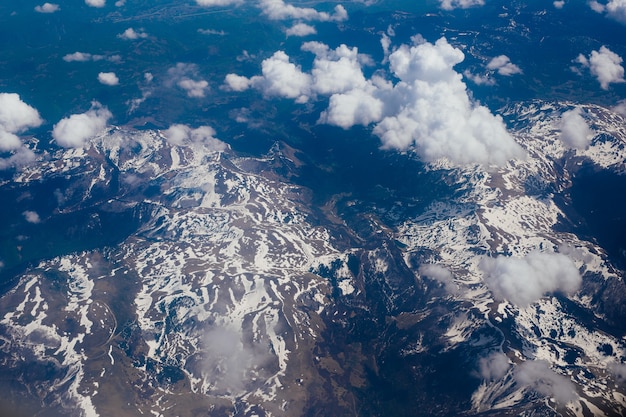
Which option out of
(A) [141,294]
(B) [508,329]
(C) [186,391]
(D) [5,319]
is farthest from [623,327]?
(D) [5,319]

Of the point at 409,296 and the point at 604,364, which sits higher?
the point at 604,364

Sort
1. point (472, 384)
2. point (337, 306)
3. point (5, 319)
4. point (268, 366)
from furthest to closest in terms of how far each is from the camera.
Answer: point (337, 306) < point (5, 319) < point (268, 366) < point (472, 384)

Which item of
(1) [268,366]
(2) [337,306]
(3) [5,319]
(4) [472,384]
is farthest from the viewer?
(2) [337,306]

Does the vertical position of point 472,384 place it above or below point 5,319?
above

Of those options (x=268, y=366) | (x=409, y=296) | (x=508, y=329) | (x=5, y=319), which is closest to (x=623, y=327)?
(x=508, y=329)

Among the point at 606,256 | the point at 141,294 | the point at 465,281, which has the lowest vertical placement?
the point at 141,294

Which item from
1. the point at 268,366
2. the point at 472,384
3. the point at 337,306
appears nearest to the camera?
the point at 472,384

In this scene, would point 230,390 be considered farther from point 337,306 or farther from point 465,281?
point 465,281

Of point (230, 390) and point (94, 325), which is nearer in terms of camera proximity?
point (230, 390)

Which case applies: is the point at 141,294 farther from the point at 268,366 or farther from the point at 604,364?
the point at 604,364
